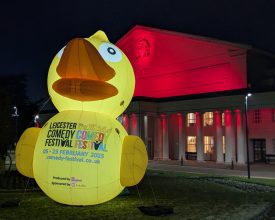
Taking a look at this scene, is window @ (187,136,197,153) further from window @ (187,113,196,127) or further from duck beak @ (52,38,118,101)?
duck beak @ (52,38,118,101)

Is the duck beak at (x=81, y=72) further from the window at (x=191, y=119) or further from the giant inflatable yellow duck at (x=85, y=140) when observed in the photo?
the window at (x=191, y=119)

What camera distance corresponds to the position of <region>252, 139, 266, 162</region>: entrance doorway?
143 ft

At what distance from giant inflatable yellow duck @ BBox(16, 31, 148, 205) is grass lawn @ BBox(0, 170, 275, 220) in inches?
61.7

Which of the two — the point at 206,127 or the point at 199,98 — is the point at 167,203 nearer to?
the point at 199,98

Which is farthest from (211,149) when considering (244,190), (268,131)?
(244,190)

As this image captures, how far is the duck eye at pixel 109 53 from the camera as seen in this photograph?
42.9 ft

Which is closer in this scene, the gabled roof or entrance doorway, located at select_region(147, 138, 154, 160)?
the gabled roof

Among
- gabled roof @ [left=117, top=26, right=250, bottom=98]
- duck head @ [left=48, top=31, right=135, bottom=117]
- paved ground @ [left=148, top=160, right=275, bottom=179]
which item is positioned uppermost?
gabled roof @ [left=117, top=26, right=250, bottom=98]

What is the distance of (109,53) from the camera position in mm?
13219

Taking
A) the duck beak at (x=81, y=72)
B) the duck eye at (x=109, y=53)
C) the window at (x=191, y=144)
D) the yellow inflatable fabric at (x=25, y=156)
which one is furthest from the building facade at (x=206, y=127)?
the yellow inflatable fabric at (x=25, y=156)

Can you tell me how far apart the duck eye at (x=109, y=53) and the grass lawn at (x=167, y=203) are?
5.35 m

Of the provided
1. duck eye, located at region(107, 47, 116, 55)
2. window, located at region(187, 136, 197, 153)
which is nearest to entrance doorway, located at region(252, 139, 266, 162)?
window, located at region(187, 136, 197, 153)

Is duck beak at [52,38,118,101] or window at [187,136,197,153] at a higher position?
duck beak at [52,38,118,101]

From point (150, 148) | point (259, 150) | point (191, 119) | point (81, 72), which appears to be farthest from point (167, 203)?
point (150, 148)
